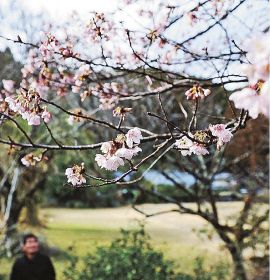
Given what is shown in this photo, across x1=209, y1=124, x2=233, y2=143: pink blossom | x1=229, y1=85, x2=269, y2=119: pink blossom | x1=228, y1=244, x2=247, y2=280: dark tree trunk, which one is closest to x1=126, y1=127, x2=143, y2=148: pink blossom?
x1=209, y1=124, x2=233, y2=143: pink blossom

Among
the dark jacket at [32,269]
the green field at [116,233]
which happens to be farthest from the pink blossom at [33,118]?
the green field at [116,233]

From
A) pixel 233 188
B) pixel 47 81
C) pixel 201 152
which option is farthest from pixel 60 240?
pixel 201 152

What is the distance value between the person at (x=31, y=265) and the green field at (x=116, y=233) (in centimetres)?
326

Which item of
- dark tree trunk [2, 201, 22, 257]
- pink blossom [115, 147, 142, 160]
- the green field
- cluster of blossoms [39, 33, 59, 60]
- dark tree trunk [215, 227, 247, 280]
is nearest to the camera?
pink blossom [115, 147, 142, 160]

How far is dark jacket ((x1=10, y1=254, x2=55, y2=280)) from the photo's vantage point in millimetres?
4953

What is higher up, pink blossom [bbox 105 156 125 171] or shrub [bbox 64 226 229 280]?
pink blossom [bbox 105 156 125 171]

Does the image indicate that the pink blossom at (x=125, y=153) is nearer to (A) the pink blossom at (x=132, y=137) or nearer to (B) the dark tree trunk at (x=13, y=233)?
(A) the pink blossom at (x=132, y=137)

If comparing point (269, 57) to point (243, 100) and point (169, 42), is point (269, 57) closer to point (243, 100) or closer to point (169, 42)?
point (243, 100)

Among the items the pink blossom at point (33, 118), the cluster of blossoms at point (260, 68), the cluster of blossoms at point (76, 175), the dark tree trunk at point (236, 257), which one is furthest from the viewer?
the dark tree trunk at point (236, 257)

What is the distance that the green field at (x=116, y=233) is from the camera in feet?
34.5

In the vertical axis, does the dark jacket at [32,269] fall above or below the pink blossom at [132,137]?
below

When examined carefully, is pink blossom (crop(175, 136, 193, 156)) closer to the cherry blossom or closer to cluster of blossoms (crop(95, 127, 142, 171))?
cluster of blossoms (crop(95, 127, 142, 171))

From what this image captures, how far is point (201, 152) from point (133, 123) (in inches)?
362

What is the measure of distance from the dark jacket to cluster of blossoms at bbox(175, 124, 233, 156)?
319 centimetres
